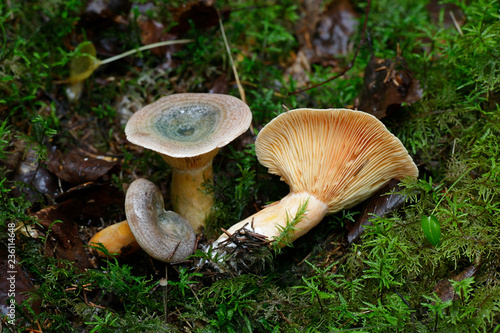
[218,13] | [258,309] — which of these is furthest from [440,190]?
[218,13]

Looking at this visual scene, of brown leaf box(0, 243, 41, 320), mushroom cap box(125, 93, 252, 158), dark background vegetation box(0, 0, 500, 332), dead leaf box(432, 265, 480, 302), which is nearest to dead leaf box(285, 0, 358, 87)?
dark background vegetation box(0, 0, 500, 332)

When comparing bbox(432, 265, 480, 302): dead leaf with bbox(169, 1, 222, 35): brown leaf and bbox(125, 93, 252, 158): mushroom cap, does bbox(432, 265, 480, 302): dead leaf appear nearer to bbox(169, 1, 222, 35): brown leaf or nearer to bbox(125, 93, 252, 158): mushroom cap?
bbox(125, 93, 252, 158): mushroom cap

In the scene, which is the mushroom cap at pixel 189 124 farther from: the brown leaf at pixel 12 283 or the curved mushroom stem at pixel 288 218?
the brown leaf at pixel 12 283

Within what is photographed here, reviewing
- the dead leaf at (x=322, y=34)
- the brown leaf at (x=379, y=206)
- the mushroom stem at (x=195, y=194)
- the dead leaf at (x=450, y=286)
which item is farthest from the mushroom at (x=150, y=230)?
the dead leaf at (x=322, y=34)

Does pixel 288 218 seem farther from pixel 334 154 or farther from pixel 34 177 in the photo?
pixel 34 177

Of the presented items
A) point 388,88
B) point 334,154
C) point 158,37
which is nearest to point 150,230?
point 334,154

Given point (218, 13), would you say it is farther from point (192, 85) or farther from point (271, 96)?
point (271, 96)
